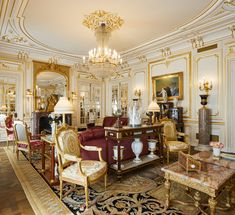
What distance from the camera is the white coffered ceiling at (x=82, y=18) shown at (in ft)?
12.2

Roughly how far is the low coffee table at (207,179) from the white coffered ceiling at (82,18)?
3.48m

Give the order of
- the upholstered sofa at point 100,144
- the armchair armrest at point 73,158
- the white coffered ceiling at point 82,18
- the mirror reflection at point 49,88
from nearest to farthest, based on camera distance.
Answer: the armchair armrest at point 73,158 < the upholstered sofa at point 100,144 < the white coffered ceiling at point 82,18 < the mirror reflection at point 49,88

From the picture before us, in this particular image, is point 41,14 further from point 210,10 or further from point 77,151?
point 210,10

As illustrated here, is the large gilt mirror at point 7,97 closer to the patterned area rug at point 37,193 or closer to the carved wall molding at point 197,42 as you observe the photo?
the patterned area rug at point 37,193

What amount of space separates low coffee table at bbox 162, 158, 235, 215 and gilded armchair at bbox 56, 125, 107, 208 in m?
1.03

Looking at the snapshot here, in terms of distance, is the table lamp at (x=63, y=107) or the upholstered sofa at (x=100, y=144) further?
the upholstered sofa at (x=100, y=144)

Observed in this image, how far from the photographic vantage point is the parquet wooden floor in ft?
7.12

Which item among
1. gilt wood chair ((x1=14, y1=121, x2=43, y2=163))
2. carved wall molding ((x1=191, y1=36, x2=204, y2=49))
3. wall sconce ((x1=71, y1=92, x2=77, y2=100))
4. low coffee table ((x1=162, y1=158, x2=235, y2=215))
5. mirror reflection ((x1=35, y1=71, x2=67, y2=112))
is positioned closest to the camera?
low coffee table ((x1=162, y1=158, x2=235, y2=215))

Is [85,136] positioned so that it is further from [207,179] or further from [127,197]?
[207,179]

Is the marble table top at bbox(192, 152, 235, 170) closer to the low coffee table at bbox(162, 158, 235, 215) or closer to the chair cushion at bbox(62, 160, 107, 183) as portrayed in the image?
the low coffee table at bbox(162, 158, 235, 215)

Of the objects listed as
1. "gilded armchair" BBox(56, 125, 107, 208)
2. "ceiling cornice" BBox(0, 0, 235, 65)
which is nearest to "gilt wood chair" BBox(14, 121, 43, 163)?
"gilded armchair" BBox(56, 125, 107, 208)

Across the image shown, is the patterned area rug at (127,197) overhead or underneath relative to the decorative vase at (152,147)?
underneath

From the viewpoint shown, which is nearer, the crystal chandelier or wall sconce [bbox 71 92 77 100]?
the crystal chandelier

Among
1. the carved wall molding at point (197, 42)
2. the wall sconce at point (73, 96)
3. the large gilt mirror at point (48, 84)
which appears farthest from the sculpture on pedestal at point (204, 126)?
the large gilt mirror at point (48, 84)
